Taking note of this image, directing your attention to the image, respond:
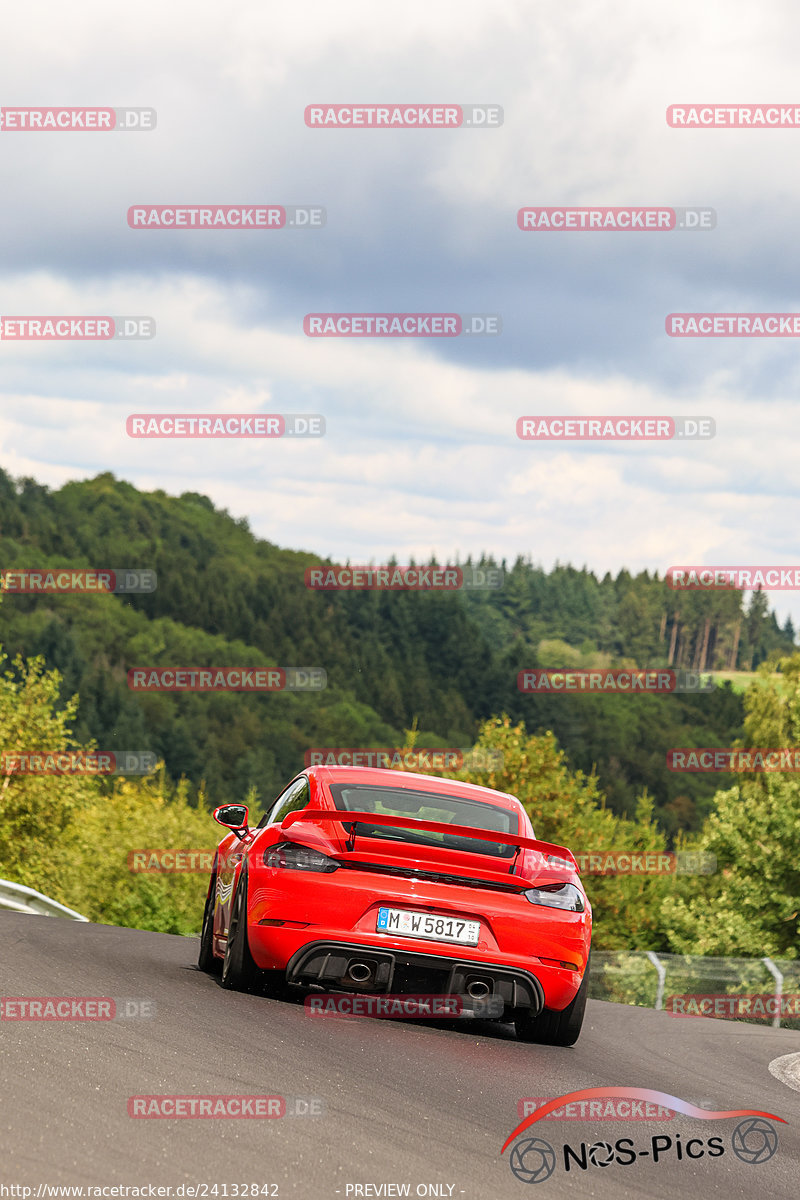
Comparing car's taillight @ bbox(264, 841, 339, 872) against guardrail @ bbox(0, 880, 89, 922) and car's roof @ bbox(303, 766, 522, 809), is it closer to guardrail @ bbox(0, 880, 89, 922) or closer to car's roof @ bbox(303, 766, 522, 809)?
car's roof @ bbox(303, 766, 522, 809)

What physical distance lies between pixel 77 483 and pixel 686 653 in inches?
3433

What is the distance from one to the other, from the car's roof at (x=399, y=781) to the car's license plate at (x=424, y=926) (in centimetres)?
114

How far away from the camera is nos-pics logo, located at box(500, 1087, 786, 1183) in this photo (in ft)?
15.1

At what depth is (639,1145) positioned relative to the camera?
513 centimetres

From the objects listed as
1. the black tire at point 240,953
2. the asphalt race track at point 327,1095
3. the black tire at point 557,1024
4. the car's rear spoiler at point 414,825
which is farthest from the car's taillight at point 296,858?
the black tire at point 557,1024

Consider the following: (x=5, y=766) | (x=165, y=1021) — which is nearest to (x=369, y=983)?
(x=165, y=1021)

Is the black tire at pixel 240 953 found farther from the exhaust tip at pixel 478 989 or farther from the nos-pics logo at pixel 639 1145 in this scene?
the nos-pics logo at pixel 639 1145

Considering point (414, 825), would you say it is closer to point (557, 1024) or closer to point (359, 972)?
point (359, 972)

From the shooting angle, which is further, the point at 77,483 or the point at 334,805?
the point at 77,483

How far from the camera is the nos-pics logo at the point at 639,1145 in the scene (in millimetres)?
4605

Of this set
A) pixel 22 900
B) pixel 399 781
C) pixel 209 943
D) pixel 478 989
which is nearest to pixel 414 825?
pixel 399 781

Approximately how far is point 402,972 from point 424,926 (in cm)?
25

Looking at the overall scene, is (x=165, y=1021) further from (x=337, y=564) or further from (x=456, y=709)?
(x=337, y=564)

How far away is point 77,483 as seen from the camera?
7446 inches
